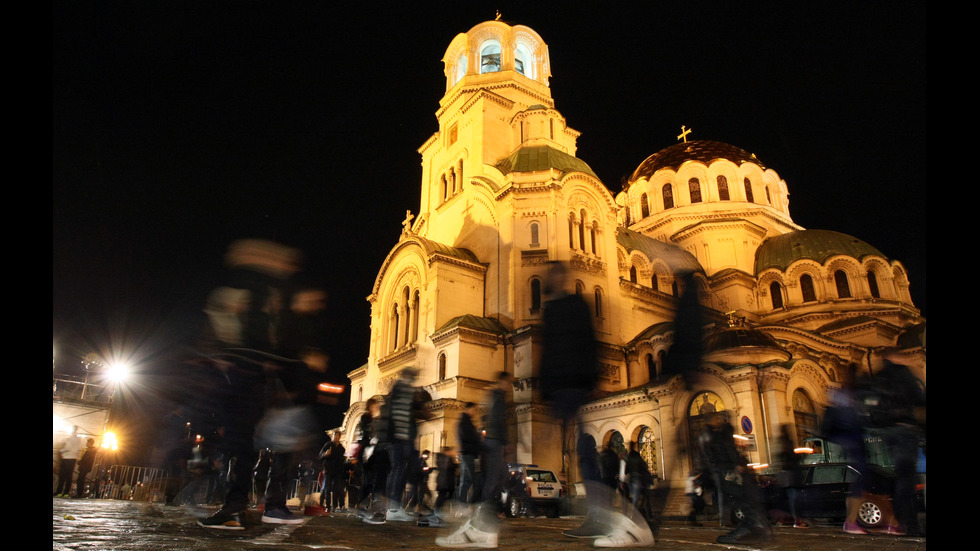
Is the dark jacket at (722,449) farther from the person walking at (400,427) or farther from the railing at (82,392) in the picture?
the railing at (82,392)

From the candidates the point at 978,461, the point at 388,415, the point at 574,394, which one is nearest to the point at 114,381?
the point at 388,415

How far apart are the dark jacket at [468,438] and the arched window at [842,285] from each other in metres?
31.2

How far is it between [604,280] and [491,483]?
2125 cm

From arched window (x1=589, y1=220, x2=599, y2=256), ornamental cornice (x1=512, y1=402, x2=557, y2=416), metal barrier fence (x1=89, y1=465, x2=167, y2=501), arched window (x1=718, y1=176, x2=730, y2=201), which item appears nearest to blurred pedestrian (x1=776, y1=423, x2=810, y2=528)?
ornamental cornice (x1=512, y1=402, x2=557, y2=416)

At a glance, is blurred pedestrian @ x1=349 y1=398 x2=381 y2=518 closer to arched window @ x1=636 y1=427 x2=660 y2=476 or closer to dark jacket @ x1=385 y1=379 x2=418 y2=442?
dark jacket @ x1=385 y1=379 x2=418 y2=442

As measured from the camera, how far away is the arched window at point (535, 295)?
25.1m

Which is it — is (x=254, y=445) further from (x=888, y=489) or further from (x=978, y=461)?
(x=888, y=489)

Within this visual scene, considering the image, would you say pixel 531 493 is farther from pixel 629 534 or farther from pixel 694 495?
pixel 629 534

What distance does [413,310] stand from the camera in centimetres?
2802

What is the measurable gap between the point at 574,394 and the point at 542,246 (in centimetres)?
2016

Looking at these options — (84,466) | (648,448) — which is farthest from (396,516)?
(648,448)

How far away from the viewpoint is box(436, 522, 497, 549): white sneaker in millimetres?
5219

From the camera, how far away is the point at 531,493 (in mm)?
14195

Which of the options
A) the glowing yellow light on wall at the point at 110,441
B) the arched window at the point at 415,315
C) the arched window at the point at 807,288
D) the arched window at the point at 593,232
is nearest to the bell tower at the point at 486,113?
the arched window at the point at 415,315
